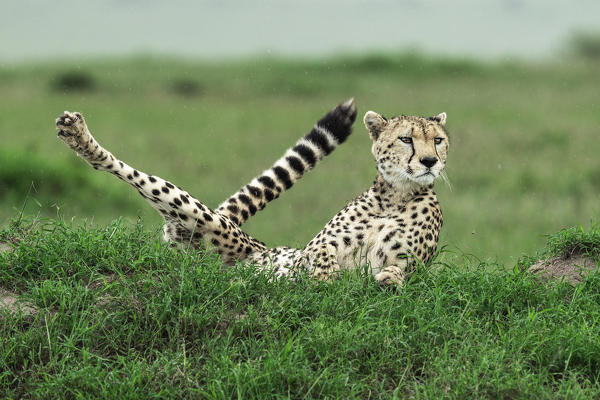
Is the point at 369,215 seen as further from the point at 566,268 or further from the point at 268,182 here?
the point at 566,268

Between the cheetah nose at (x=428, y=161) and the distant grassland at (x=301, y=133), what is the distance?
1.80ft

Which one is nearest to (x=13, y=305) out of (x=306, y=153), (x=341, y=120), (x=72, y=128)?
(x=72, y=128)

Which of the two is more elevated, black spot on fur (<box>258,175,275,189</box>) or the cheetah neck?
black spot on fur (<box>258,175,275,189</box>)

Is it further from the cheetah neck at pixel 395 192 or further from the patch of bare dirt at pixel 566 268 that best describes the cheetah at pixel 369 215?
the patch of bare dirt at pixel 566 268

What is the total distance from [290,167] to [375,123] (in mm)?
840

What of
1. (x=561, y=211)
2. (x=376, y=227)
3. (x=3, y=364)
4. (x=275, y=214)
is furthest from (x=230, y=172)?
(x=3, y=364)

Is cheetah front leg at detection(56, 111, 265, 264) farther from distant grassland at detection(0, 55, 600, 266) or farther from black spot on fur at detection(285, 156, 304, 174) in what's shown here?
black spot on fur at detection(285, 156, 304, 174)

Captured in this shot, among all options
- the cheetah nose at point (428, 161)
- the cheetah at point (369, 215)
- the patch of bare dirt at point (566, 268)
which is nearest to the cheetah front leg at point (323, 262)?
the cheetah at point (369, 215)

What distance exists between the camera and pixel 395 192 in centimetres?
408

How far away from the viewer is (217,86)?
728 inches

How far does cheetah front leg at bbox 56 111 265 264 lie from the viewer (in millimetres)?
4066

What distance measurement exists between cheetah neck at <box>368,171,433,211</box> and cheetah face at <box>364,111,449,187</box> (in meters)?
0.02

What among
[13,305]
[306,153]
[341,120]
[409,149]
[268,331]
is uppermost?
[341,120]

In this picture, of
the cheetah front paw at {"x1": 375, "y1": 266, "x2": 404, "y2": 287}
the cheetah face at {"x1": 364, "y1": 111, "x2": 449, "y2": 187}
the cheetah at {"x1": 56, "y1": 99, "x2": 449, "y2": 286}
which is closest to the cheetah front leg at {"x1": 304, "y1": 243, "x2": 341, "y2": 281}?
the cheetah at {"x1": 56, "y1": 99, "x2": 449, "y2": 286}
